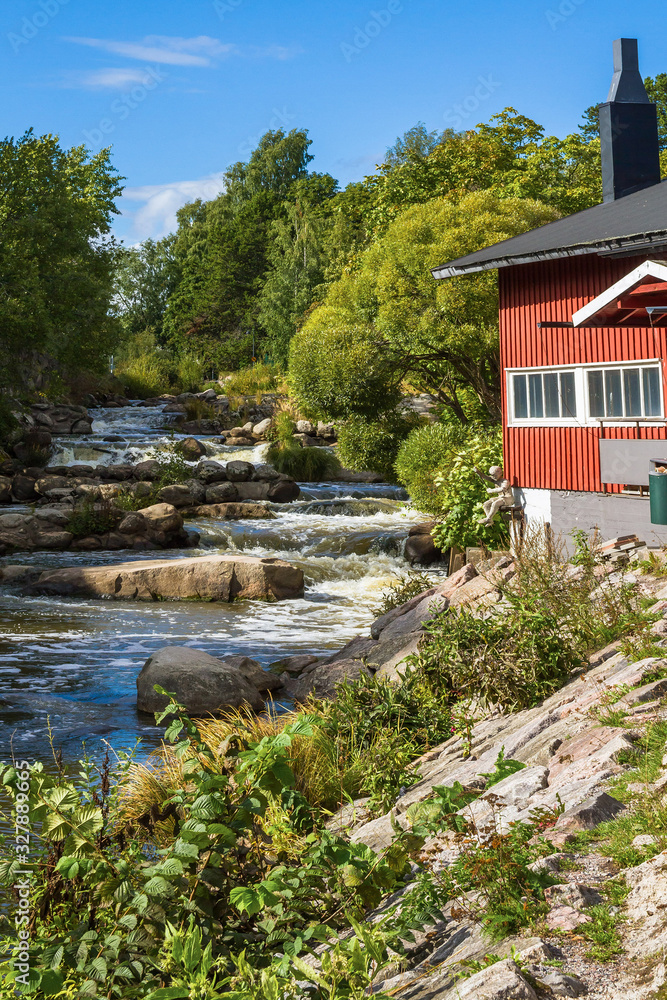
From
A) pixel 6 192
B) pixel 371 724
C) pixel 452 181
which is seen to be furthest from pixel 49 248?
pixel 371 724

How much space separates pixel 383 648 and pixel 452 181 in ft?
60.4

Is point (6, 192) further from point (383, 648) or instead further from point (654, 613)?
point (654, 613)

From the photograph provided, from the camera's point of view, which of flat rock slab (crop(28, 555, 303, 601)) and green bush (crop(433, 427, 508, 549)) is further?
flat rock slab (crop(28, 555, 303, 601))

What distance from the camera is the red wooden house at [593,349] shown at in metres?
10.8

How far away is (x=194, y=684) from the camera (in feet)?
30.3

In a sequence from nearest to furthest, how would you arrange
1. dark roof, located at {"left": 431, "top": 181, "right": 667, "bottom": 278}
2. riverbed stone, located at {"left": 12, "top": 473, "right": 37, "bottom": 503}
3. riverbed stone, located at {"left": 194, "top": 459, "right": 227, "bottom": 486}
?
1. dark roof, located at {"left": 431, "top": 181, "right": 667, "bottom": 278}
2. riverbed stone, located at {"left": 12, "top": 473, "right": 37, "bottom": 503}
3. riverbed stone, located at {"left": 194, "top": 459, "right": 227, "bottom": 486}

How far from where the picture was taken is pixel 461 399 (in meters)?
20.3

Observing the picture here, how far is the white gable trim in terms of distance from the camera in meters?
8.15

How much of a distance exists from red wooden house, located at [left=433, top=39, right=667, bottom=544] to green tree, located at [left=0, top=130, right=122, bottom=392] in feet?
48.1

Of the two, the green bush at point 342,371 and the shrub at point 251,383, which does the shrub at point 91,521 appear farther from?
the shrub at point 251,383

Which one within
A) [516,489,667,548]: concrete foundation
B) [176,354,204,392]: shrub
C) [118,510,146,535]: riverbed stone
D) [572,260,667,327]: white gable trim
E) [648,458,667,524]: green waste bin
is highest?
[176,354,204,392]: shrub

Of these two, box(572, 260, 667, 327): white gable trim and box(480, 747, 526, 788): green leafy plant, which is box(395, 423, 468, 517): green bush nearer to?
box(572, 260, 667, 327): white gable trim

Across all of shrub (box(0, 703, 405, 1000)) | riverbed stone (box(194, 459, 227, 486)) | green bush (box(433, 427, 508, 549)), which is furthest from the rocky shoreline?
riverbed stone (box(194, 459, 227, 486))

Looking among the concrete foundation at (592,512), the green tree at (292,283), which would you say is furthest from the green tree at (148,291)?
the concrete foundation at (592,512)
